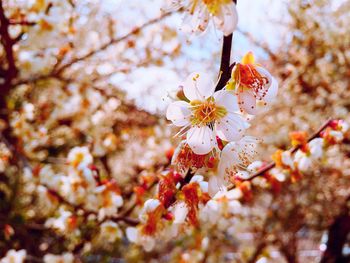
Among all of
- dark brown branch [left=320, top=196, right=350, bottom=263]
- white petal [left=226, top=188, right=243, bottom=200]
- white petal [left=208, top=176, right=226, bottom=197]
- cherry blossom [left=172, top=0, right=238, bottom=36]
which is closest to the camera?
cherry blossom [left=172, top=0, right=238, bottom=36]

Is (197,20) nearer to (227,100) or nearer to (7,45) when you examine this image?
(227,100)

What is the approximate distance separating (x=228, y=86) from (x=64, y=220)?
150 cm

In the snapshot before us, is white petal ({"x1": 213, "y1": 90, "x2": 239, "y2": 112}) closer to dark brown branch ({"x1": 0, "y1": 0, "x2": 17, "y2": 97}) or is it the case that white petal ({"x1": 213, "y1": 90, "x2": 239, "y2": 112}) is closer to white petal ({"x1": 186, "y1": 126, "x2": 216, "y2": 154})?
white petal ({"x1": 186, "y1": 126, "x2": 216, "y2": 154})

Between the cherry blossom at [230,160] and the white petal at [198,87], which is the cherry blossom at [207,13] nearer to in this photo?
the white petal at [198,87]

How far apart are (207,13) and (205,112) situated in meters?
0.21

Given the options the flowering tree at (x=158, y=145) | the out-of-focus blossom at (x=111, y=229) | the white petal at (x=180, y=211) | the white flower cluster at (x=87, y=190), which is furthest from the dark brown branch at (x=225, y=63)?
the out-of-focus blossom at (x=111, y=229)

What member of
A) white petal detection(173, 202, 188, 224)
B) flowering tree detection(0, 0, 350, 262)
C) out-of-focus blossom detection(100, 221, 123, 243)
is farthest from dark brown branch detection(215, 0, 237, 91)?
out-of-focus blossom detection(100, 221, 123, 243)

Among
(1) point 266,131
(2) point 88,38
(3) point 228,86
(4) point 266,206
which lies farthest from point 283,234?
(3) point 228,86

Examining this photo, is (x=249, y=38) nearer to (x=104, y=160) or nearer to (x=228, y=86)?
(x=104, y=160)

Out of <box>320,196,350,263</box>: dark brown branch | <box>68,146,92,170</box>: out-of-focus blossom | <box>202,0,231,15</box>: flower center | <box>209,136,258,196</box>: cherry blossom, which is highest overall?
<box>320,196,350,263</box>: dark brown branch

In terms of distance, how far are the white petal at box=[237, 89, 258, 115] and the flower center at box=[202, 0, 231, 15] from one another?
167mm

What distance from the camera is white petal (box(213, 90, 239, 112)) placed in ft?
2.51

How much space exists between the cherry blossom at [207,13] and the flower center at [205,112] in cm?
16

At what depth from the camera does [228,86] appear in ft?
2.56
